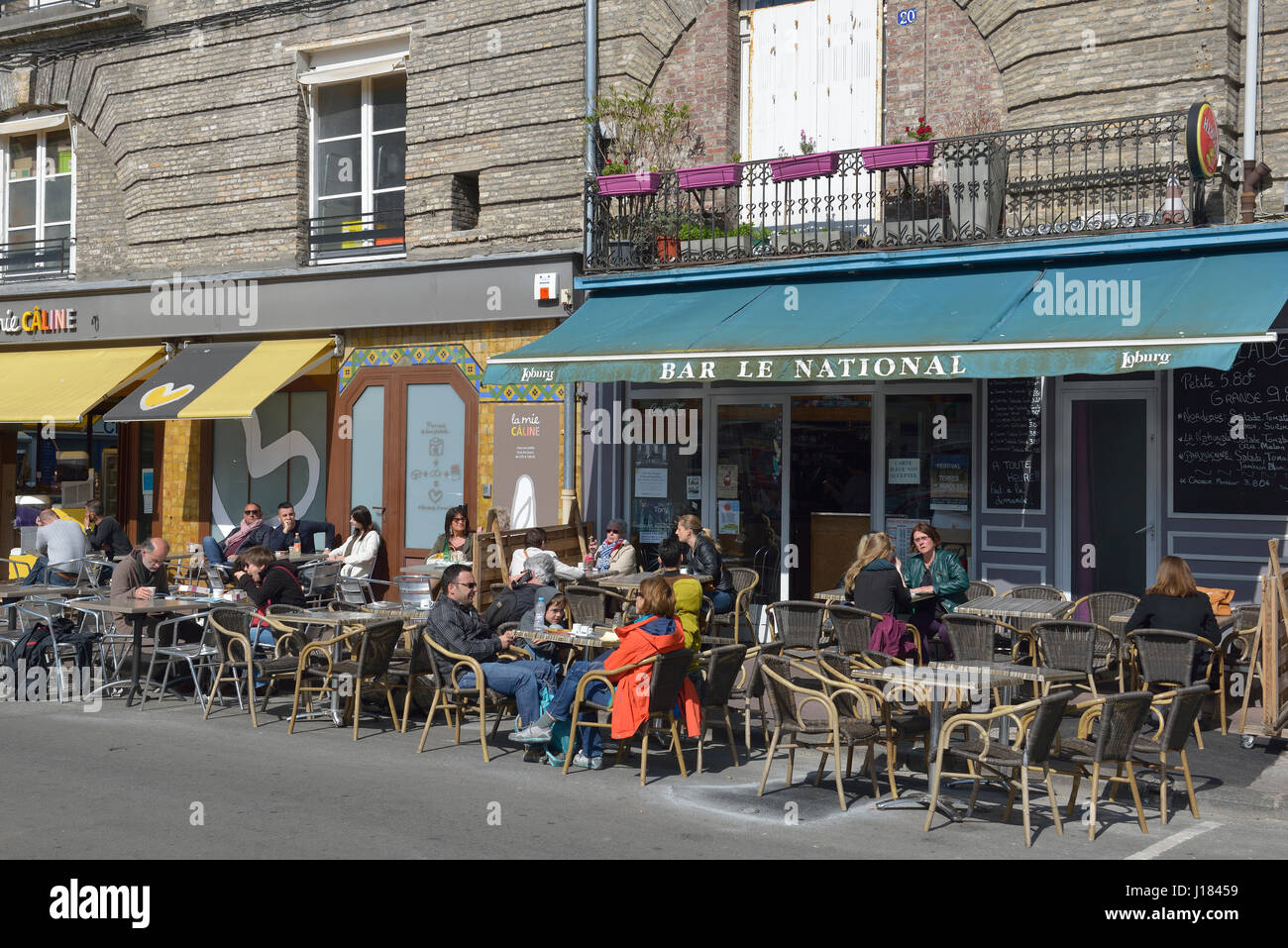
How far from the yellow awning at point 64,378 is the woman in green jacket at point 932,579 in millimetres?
10683

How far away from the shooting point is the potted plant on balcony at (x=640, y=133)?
547 inches

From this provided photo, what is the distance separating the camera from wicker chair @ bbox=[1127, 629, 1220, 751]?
8617mm

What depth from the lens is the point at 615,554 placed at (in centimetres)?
1264

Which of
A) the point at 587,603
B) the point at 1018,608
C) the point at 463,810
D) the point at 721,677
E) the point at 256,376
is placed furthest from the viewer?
the point at 256,376

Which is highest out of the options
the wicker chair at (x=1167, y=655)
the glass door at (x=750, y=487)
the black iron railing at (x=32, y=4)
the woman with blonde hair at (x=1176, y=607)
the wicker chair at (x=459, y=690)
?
the black iron railing at (x=32, y=4)

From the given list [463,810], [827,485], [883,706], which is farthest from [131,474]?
[883,706]

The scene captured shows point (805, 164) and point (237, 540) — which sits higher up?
point (805, 164)

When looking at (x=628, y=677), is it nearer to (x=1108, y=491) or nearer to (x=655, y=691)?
(x=655, y=691)

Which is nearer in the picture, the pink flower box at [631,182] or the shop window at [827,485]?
the shop window at [827,485]

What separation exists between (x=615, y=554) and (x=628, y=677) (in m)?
4.58

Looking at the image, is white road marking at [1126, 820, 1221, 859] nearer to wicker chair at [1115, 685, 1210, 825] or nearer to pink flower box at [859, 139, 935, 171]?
wicker chair at [1115, 685, 1210, 825]

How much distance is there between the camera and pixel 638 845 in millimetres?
6570

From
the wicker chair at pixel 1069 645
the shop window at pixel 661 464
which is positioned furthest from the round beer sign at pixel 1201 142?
the shop window at pixel 661 464

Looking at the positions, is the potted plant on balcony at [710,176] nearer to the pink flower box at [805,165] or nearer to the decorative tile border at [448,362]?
the pink flower box at [805,165]
